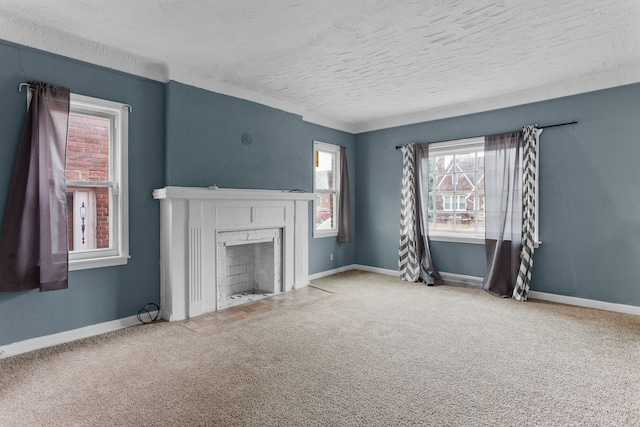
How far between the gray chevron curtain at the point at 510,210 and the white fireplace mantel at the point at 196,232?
9.75 ft

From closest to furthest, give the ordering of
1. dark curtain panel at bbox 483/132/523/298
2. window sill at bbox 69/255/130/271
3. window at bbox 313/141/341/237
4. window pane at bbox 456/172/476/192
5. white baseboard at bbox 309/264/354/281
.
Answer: window sill at bbox 69/255/130/271, dark curtain panel at bbox 483/132/523/298, window pane at bbox 456/172/476/192, white baseboard at bbox 309/264/354/281, window at bbox 313/141/341/237

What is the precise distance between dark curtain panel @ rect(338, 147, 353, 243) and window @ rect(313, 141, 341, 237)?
0.07 m

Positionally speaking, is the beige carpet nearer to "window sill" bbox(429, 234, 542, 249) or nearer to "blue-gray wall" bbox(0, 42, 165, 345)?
"blue-gray wall" bbox(0, 42, 165, 345)

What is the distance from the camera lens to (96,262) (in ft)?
10.6

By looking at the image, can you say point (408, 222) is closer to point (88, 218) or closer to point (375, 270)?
point (375, 270)

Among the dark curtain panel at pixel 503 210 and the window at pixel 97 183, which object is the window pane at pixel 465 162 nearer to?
the dark curtain panel at pixel 503 210

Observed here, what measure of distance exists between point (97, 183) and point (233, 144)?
1.51 metres

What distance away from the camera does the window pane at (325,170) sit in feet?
19.1

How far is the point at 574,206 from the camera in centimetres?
418

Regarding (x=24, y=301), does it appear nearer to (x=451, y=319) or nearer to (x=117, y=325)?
(x=117, y=325)

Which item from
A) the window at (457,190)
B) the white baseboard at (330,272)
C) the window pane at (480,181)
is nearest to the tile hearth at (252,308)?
the white baseboard at (330,272)

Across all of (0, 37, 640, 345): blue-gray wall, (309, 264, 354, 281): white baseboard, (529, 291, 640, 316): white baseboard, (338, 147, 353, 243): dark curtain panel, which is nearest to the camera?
(0, 37, 640, 345): blue-gray wall

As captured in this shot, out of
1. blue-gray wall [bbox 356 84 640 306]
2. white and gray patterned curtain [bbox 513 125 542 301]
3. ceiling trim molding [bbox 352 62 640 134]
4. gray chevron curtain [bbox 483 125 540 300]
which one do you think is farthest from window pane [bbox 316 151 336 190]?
white and gray patterned curtain [bbox 513 125 542 301]

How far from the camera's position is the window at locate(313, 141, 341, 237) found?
574 centimetres
